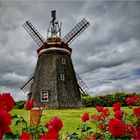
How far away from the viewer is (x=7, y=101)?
2064 millimetres

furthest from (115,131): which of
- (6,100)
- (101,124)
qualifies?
(101,124)

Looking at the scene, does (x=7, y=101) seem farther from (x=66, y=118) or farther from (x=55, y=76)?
(x=55, y=76)

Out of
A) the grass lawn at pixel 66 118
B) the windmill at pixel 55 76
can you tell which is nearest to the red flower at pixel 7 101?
the grass lawn at pixel 66 118

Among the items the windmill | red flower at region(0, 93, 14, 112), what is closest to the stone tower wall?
the windmill

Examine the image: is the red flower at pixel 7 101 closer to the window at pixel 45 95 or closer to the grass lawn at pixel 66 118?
the grass lawn at pixel 66 118

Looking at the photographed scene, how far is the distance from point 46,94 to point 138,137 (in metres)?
21.6

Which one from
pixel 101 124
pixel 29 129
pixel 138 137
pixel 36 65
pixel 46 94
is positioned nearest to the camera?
pixel 138 137

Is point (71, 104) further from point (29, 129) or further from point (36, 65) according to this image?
point (29, 129)

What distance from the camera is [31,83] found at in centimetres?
2709

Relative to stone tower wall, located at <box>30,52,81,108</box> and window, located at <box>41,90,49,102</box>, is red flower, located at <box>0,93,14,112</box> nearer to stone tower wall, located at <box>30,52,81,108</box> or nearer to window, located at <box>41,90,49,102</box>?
stone tower wall, located at <box>30,52,81,108</box>

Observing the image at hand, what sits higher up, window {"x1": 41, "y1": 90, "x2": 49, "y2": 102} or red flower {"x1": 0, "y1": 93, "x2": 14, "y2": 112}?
window {"x1": 41, "y1": 90, "x2": 49, "y2": 102}

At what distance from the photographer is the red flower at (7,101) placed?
6.75ft

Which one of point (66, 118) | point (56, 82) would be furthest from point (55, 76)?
point (66, 118)

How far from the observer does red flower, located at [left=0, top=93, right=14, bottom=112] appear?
2.06 meters
